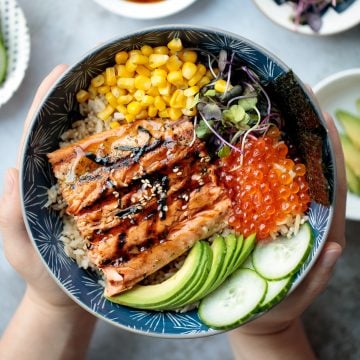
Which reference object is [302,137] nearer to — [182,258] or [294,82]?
[294,82]

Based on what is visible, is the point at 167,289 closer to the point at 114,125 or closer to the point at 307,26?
the point at 114,125

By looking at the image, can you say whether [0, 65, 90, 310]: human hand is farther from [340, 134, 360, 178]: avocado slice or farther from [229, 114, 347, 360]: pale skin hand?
[340, 134, 360, 178]: avocado slice

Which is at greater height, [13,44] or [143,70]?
[143,70]

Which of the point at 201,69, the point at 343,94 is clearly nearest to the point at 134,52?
the point at 201,69

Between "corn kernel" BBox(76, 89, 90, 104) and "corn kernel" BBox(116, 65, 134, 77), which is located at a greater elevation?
"corn kernel" BBox(116, 65, 134, 77)

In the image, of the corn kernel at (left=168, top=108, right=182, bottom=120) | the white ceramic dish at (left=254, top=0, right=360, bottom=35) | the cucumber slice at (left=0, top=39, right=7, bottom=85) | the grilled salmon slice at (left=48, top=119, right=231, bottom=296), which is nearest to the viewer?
the grilled salmon slice at (left=48, top=119, right=231, bottom=296)

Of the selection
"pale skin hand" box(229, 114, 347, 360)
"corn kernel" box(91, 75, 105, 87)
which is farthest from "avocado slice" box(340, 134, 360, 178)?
"corn kernel" box(91, 75, 105, 87)

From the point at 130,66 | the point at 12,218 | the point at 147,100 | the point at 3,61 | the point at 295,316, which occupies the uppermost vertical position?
the point at 130,66
